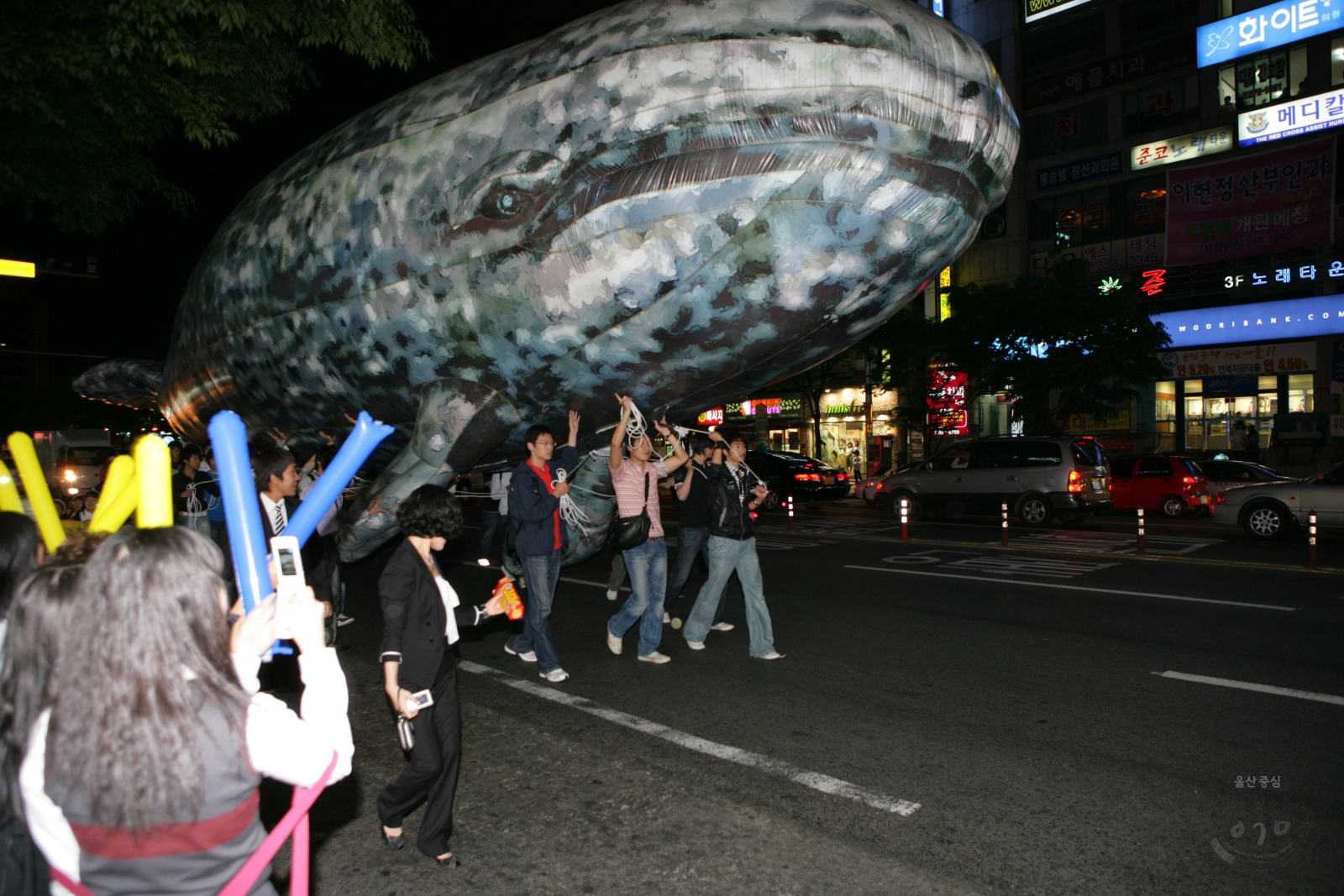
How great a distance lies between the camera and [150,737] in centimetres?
139

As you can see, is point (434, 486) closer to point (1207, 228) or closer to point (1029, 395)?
point (1029, 395)

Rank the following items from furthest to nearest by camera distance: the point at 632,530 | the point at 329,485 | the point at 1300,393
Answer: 1. the point at 1300,393
2. the point at 632,530
3. the point at 329,485

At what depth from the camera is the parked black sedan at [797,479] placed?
68.8 feet

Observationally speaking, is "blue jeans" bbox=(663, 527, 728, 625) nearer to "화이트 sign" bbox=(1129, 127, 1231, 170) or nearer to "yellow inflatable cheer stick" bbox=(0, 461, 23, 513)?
"yellow inflatable cheer stick" bbox=(0, 461, 23, 513)

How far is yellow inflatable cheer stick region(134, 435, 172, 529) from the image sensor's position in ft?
5.28

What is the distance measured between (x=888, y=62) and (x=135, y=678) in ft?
8.93

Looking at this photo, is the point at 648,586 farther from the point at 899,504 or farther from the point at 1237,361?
the point at 1237,361

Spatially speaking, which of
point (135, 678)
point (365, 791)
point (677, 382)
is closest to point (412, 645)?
point (365, 791)

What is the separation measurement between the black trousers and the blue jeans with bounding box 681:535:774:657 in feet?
9.51

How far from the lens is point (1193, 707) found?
476 cm

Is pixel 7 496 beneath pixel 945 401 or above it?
beneath

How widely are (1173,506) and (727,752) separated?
53.8ft

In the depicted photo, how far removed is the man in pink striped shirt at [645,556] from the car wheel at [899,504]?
1234cm

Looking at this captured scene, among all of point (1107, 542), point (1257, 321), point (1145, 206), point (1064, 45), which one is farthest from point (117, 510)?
point (1064, 45)
